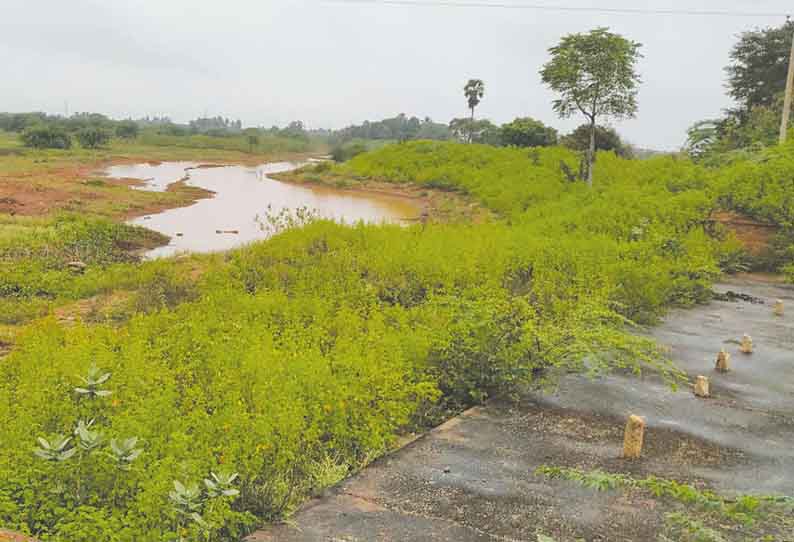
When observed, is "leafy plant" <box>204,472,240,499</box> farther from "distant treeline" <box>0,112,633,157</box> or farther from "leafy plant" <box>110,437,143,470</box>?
"distant treeline" <box>0,112,633,157</box>

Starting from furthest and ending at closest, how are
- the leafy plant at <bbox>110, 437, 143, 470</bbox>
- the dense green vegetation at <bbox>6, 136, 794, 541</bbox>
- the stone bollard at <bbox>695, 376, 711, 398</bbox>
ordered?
1. the stone bollard at <bbox>695, 376, 711, 398</bbox>
2. the dense green vegetation at <bbox>6, 136, 794, 541</bbox>
3. the leafy plant at <bbox>110, 437, 143, 470</bbox>

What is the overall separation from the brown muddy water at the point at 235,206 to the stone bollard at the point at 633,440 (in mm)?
10524

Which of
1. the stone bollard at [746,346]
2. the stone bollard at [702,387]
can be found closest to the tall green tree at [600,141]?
the stone bollard at [746,346]

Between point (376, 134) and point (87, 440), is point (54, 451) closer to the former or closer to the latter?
point (87, 440)

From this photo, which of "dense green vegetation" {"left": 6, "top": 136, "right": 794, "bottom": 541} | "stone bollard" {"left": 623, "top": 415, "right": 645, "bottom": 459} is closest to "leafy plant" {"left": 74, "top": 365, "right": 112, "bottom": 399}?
"dense green vegetation" {"left": 6, "top": 136, "right": 794, "bottom": 541}

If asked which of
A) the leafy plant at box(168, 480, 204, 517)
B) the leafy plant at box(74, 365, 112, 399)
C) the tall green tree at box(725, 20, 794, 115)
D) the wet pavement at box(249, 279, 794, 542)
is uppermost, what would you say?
the tall green tree at box(725, 20, 794, 115)

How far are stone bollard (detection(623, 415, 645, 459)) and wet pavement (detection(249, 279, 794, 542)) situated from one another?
78mm

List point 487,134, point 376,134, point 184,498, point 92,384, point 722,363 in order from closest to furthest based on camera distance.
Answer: point 184,498
point 92,384
point 722,363
point 487,134
point 376,134

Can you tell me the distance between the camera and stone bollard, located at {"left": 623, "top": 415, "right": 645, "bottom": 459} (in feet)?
15.6

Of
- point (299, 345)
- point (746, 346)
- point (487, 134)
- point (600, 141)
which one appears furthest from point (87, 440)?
point (487, 134)

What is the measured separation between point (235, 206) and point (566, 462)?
28.6 meters

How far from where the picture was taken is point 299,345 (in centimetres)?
643

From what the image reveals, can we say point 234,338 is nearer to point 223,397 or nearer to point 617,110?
point 223,397

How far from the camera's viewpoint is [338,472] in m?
4.54
